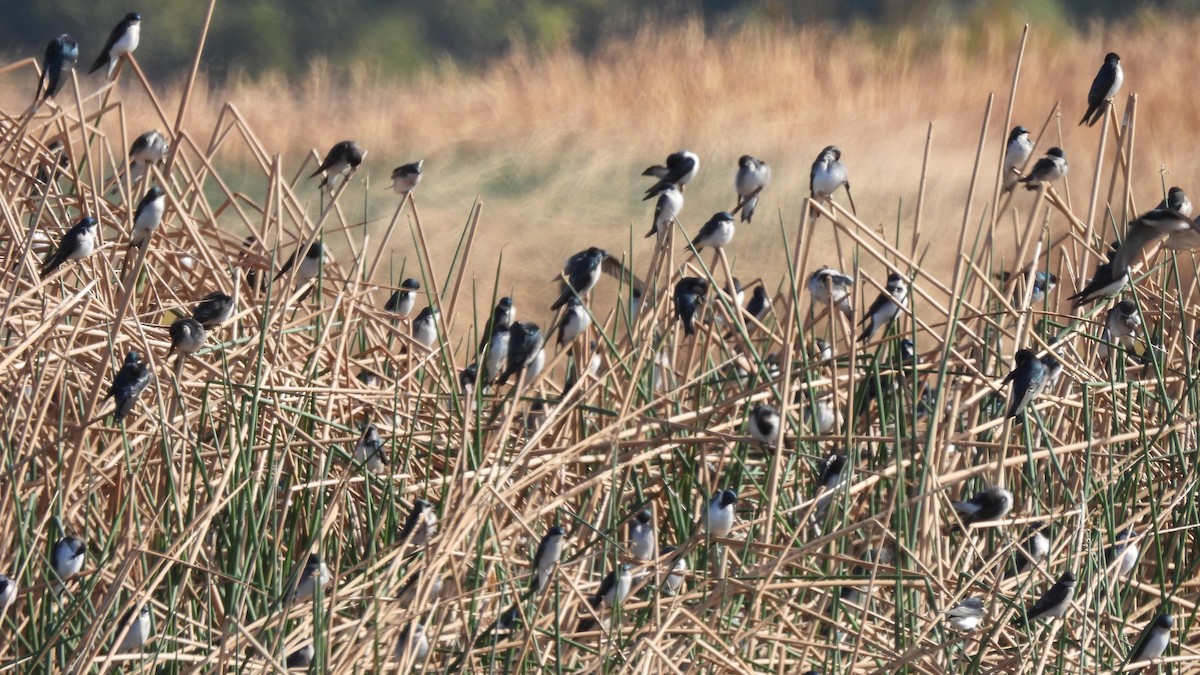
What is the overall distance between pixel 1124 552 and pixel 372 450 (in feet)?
4.38

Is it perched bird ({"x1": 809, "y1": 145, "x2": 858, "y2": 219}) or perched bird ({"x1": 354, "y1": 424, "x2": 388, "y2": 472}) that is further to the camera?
perched bird ({"x1": 809, "y1": 145, "x2": 858, "y2": 219})

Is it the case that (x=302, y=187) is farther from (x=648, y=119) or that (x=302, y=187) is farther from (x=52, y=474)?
(x=52, y=474)

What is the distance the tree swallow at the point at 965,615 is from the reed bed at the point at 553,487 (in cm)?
2

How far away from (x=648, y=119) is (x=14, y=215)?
797 centimetres

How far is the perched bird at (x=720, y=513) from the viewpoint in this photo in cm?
253

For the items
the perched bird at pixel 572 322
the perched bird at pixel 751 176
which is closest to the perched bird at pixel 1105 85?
the perched bird at pixel 751 176

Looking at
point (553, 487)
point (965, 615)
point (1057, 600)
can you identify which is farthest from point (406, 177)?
point (1057, 600)

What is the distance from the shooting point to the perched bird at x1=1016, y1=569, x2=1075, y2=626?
2.12 meters

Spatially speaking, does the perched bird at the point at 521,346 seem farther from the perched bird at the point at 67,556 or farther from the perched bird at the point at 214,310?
the perched bird at the point at 67,556

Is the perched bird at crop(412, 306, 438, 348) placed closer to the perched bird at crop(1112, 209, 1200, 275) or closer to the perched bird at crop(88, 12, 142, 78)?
the perched bird at crop(88, 12, 142, 78)

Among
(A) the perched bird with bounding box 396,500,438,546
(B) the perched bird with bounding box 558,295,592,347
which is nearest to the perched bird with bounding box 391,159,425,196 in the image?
(B) the perched bird with bounding box 558,295,592,347

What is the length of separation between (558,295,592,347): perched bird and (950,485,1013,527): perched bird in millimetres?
923

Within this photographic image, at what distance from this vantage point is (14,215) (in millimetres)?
3141

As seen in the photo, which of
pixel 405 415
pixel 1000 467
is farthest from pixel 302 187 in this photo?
pixel 1000 467
